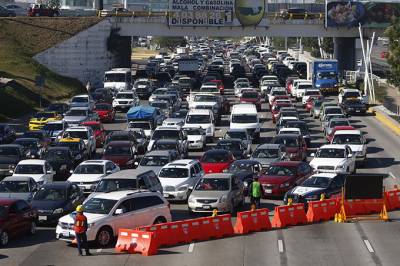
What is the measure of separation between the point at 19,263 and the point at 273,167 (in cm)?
1463

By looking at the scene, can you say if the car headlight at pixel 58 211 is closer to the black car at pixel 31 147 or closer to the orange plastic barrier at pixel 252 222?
the orange plastic barrier at pixel 252 222

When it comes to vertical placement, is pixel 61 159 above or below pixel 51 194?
below

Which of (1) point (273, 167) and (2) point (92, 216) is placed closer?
(2) point (92, 216)

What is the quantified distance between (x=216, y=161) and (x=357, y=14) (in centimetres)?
5809

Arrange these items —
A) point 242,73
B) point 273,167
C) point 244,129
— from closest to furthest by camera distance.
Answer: point 273,167 → point 244,129 → point 242,73

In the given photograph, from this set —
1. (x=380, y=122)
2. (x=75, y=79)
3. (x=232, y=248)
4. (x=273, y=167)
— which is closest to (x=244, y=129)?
(x=273, y=167)

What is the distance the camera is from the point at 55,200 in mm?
32969

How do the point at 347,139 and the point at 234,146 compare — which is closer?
the point at 234,146

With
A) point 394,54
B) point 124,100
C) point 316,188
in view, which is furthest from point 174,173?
point 394,54

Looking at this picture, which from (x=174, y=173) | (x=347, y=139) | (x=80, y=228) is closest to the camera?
(x=80, y=228)

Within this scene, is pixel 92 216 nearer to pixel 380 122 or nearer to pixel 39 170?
pixel 39 170

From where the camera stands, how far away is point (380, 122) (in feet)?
219

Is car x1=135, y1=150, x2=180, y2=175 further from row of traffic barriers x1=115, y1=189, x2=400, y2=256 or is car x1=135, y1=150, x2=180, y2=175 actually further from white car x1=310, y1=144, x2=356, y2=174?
row of traffic barriers x1=115, y1=189, x2=400, y2=256

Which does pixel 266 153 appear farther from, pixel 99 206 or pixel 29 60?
pixel 29 60
